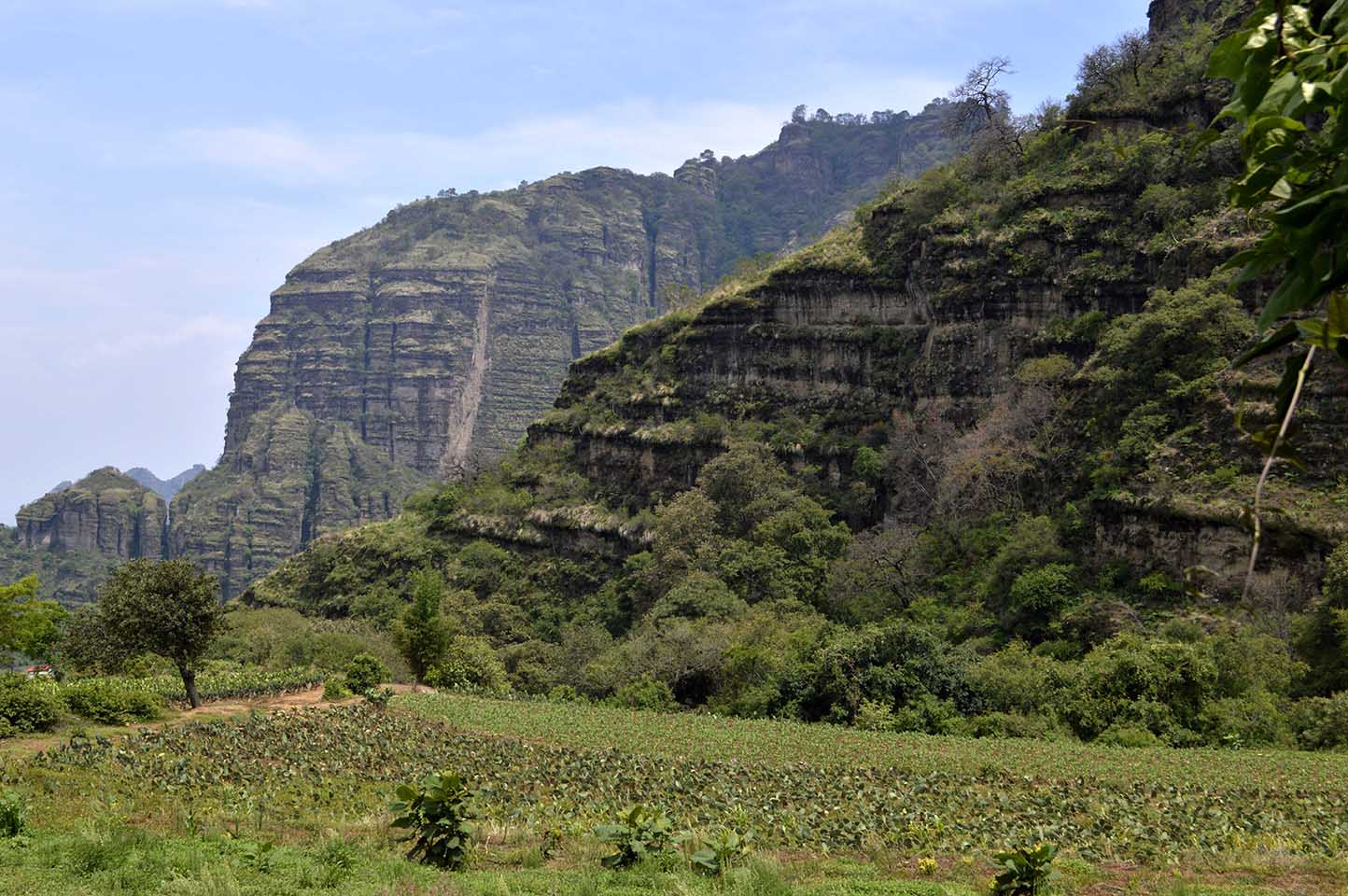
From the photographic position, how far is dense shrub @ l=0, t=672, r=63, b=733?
20047mm

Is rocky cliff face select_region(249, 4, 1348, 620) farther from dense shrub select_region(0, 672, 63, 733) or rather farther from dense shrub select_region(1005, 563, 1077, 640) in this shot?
dense shrub select_region(0, 672, 63, 733)

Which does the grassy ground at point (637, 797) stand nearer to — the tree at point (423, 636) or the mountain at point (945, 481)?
the mountain at point (945, 481)

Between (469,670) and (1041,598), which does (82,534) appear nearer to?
(469,670)

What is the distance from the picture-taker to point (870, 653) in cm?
2875

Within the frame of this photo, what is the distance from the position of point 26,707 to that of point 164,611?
4181mm

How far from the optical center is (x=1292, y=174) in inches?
77.2

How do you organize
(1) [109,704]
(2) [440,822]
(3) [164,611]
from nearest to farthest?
(2) [440,822]
(1) [109,704]
(3) [164,611]

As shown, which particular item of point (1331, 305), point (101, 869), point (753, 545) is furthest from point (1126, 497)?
point (1331, 305)

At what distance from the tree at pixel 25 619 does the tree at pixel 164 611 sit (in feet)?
34.2

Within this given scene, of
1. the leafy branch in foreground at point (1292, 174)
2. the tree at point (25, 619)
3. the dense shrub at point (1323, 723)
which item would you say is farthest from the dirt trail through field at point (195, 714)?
the dense shrub at point (1323, 723)

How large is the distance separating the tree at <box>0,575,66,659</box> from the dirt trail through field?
10924mm

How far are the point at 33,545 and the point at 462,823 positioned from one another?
13617 cm

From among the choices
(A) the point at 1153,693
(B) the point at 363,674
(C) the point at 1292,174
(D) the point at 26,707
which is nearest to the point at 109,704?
(D) the point at 26,707

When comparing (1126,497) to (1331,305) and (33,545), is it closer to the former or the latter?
(1331,305)
